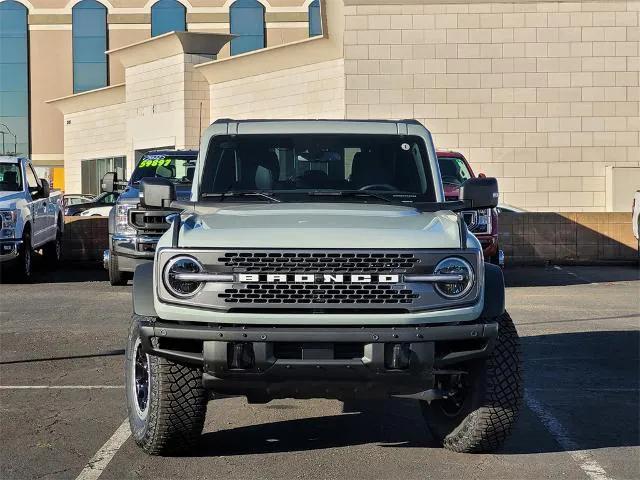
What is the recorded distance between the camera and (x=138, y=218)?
642 inches

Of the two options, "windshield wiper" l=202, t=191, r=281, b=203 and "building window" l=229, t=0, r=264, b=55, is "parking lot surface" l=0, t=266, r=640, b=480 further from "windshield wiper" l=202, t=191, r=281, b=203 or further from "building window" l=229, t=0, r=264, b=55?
"building window" l=229, t=0, r=264, b=55

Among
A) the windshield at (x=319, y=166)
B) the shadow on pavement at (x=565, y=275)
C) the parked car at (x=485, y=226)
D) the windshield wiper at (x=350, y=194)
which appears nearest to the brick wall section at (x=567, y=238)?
the shadow on pavement at (x=565, y=275)

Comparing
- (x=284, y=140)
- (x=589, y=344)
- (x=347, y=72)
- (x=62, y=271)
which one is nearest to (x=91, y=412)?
(x=284, y=140)

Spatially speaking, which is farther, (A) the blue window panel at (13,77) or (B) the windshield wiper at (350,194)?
(A) the blue window panel at (13,77)

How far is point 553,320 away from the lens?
14227 mm

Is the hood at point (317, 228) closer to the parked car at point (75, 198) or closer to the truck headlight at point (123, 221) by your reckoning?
the truck headlight at point (123, 221)

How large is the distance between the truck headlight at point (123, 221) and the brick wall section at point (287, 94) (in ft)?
48.5

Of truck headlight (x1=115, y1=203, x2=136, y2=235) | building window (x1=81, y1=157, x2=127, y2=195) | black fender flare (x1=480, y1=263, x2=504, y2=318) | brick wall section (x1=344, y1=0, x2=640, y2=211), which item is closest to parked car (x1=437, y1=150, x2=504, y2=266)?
truck headlight (x1=115, y1=203, x2=136, y2=235)

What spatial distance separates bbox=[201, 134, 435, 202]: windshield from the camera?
26.5 feet

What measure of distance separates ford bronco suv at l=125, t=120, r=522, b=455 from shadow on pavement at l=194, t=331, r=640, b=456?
48 centimetres

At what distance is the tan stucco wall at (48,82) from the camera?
203 feet

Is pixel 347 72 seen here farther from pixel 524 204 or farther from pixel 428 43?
pixel 524 204

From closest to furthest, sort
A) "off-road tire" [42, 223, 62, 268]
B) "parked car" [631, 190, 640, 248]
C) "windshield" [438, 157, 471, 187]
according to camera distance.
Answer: "windshield" [438, 157, 471, 187], "off-road tire" [42, 223, 62, 268], "parked car" [631, 190, 640, 248]

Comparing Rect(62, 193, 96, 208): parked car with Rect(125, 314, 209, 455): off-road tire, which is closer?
Rect(125, 314, 209, 455): off-road tire
